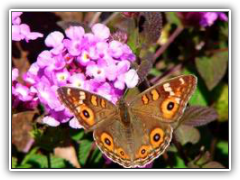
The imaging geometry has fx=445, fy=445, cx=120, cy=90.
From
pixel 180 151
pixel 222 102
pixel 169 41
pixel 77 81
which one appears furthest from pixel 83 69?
pixel 222 102

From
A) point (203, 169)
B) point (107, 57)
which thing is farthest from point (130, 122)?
point (203, 169)

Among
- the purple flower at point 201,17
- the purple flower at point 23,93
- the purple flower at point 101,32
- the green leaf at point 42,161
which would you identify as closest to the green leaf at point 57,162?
the green leaf at point 42,161

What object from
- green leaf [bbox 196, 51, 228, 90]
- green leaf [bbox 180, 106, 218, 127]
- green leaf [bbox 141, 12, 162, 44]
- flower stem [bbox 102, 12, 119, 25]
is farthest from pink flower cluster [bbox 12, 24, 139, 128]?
green leaf [bbox 196, 51, 228, 90]

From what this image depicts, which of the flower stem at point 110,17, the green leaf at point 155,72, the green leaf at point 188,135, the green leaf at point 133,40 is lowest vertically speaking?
the green leaf at point 188,135

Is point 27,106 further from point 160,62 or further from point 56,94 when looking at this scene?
point 160,62

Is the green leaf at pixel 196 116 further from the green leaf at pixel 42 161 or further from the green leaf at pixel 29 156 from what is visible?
the green leaf at pixel 29 156

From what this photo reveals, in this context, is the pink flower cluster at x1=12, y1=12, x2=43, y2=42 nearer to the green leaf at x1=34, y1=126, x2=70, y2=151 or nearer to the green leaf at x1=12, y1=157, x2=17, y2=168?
the green leaf at x1=34, y1=126, x2=70, y2=151

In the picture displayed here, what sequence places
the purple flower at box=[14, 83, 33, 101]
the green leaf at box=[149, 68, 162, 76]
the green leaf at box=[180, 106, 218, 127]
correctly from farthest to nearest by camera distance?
the green leaf at box=[149, 68, 162, 76]
the green leaf at box=[180, 106, 218, 127]
the purple flower at box=[14, 83, 33, 101]
